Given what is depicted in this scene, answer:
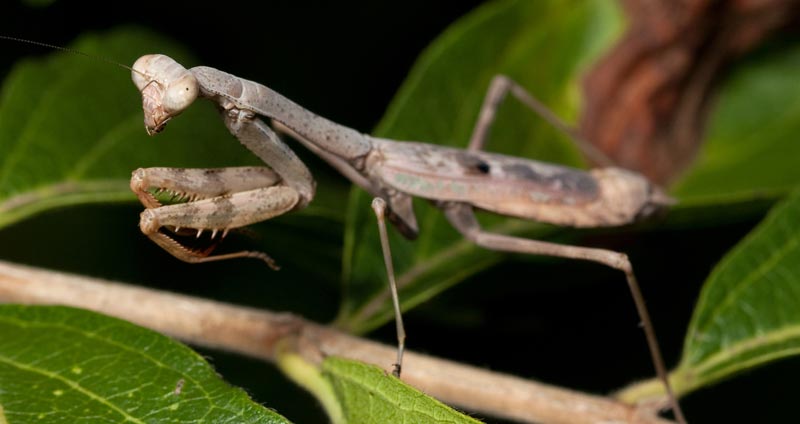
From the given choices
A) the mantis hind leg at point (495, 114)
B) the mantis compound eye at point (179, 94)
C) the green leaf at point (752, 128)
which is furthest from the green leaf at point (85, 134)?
the green leaf at point (752, 128)

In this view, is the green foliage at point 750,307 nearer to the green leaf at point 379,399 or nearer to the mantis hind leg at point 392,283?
the mantis hind leg at point 392,283

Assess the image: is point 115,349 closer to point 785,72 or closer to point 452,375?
point 452,375

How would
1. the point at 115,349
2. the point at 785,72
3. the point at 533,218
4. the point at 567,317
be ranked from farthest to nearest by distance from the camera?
the point at 785,72
the point at 567,317
the point at 533,218
the point at 115,349

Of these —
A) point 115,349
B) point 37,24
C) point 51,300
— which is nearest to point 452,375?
point 115,349

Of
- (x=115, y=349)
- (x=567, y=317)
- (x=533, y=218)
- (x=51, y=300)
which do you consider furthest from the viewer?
(x=567, y=317)

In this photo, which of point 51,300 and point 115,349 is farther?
point 51,300

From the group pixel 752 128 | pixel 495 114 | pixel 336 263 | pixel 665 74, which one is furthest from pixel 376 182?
pixel 752 128
